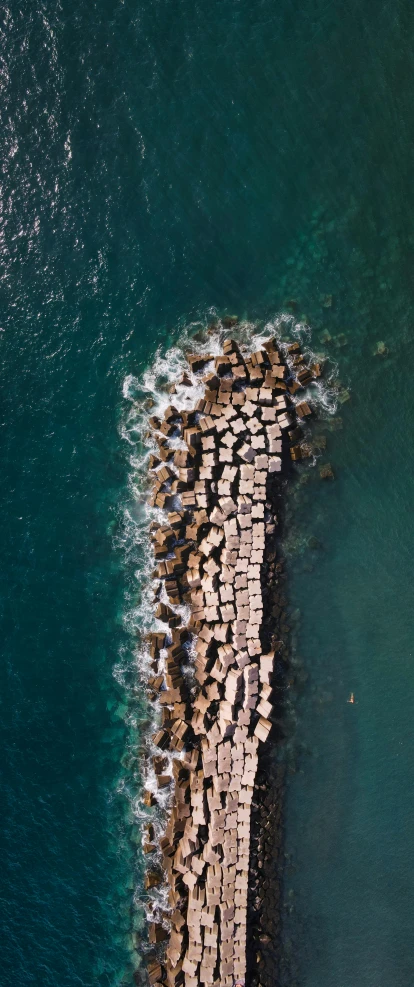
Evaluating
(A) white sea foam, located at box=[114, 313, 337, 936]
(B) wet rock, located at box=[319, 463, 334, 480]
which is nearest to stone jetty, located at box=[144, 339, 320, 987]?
(A) white sea foam, located at box=[114, 313, 337, 936]

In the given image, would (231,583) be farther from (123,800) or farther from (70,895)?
(70,895)

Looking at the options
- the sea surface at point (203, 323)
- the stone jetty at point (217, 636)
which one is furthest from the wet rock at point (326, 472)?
the stone jetty at point (217, 636)

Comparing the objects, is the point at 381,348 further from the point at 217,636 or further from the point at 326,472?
the point at 217,636

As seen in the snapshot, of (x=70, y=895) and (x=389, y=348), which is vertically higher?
(x=389, y=348)

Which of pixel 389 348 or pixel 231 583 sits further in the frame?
pixel 389 348

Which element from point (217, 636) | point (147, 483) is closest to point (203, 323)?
point (147, 483)

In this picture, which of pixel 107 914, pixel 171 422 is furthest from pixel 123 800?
pixel 171 422

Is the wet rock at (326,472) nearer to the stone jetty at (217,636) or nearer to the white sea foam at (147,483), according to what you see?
the stone jetty at (217,636)
